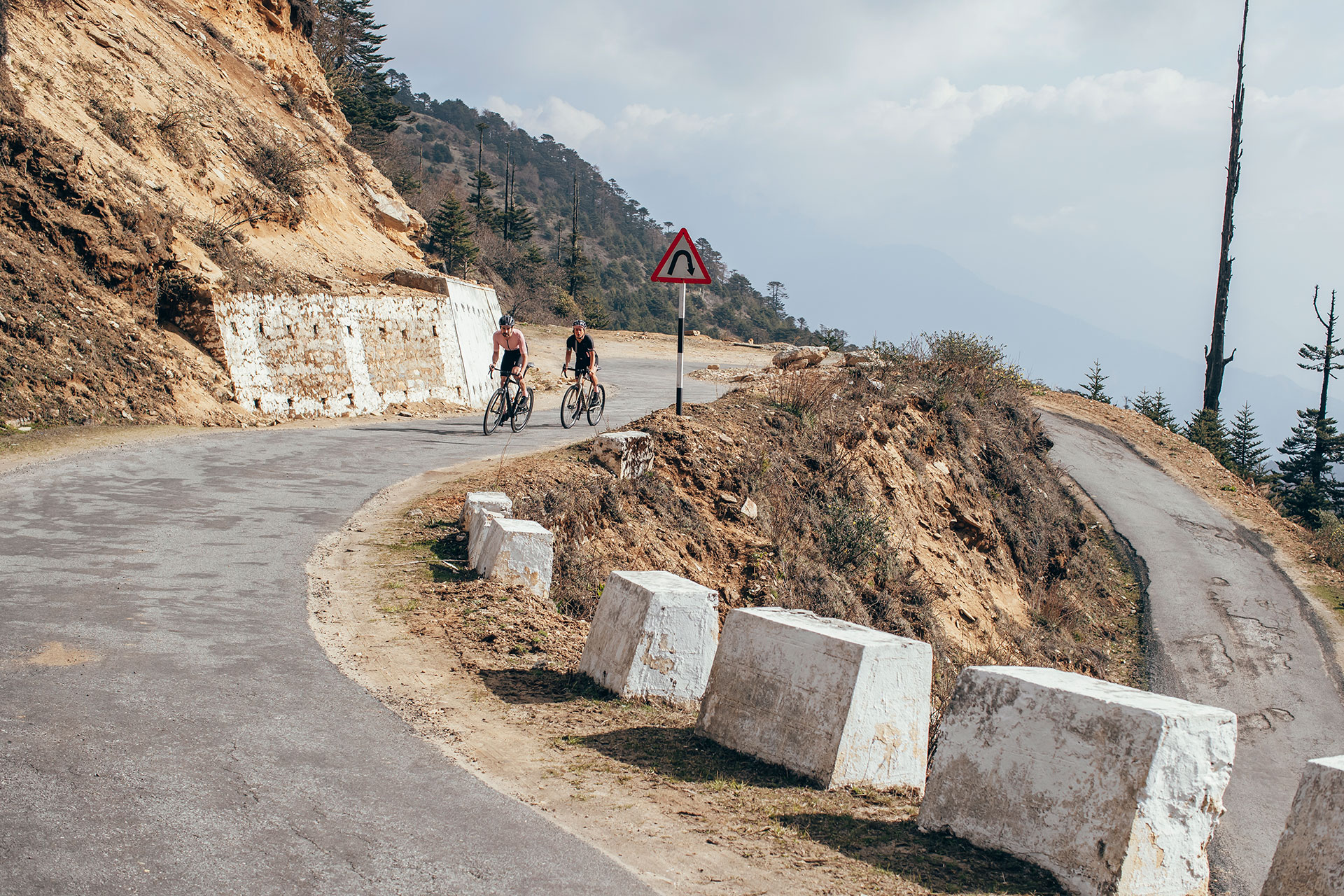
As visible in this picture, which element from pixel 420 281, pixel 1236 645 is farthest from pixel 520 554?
pixel 420 281

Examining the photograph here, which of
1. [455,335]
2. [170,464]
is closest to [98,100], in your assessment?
[455,335]

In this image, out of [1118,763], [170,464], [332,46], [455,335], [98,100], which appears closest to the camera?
[1118,763]

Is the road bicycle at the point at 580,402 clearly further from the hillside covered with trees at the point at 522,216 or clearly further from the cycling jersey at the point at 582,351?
the hillside covered with trees at the point at 522,216

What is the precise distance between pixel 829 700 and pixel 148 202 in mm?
17755

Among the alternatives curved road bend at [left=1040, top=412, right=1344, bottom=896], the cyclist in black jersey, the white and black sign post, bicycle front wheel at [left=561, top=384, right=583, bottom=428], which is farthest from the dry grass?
bicycle front wheel at [left=561, top=384, right=583, bottom=428]

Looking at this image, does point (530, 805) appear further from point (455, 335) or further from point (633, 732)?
point (455, 335)

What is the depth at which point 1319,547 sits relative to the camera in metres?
20.1

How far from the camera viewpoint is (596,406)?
1772cm

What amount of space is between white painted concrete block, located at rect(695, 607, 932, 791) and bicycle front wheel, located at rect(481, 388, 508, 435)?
1197cm

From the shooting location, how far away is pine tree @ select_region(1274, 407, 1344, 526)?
36.1m

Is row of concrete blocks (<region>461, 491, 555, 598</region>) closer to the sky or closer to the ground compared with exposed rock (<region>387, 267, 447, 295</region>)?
closer to the ground

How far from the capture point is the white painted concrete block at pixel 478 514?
7.70 meters

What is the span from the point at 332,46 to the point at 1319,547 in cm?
4908

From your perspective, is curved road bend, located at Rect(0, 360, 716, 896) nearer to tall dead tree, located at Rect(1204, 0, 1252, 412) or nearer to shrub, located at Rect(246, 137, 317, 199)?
shrub, located at Rect(246, 137, 317, 199)
